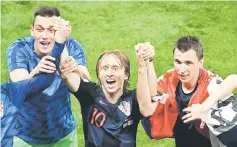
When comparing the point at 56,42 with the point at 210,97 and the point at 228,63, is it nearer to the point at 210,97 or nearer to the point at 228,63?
the point at 210,97

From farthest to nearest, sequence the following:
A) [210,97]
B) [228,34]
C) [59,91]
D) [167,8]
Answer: [167,8] → [228,34] → [59,91] → [210,97]

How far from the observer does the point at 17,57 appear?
686 centimetres

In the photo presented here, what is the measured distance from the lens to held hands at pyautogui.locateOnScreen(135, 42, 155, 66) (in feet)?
19.6

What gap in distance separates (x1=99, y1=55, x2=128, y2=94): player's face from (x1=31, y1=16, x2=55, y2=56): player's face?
26.0 inches

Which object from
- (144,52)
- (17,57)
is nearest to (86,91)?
(144,52)

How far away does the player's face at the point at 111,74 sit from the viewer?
632 centimetres

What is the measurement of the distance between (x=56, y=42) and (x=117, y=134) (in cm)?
96

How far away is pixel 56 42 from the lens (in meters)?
6.25

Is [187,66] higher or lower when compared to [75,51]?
lower

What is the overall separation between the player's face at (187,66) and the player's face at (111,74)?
0.50 metres

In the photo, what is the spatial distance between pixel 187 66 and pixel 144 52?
23.3 inches

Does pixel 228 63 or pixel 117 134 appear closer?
pixel 117 134

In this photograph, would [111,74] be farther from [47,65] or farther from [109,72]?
[47,65]

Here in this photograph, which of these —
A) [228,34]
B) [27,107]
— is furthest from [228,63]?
[27,107]
